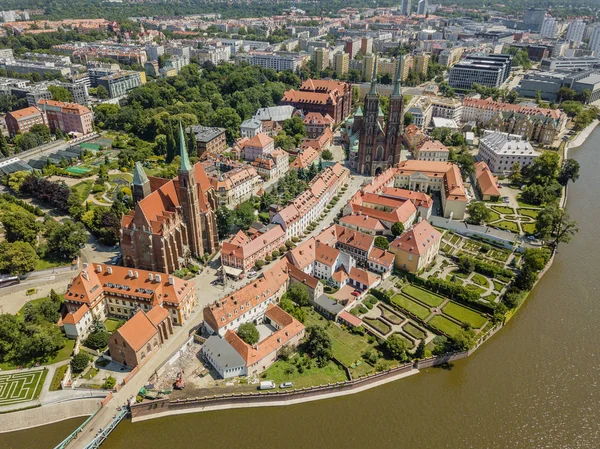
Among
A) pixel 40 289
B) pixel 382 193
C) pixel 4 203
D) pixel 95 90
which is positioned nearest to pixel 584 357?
pixel 382 193

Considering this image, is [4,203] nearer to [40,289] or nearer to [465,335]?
[40,289]

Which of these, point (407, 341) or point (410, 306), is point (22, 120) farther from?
point (407, 341)

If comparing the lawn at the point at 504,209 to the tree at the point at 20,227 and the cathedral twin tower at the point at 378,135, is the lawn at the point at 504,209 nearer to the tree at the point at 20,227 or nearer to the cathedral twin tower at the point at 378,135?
the cathedral twin tower at the point at 378,135

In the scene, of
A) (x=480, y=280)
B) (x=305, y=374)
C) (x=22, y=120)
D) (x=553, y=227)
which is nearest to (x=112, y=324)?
(x=305, y=374)

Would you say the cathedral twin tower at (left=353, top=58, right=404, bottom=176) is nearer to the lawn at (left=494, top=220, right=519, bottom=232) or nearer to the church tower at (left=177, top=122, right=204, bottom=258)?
the lawn at (left=494, top=220, right=519, bottom=232)

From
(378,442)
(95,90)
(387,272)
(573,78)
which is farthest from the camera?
(573,78)

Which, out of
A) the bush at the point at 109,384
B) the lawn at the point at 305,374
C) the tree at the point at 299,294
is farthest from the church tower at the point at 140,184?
the lawn at the point at 305,374
